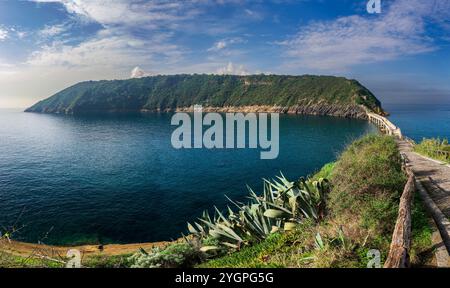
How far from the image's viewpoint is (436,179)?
1261 cm

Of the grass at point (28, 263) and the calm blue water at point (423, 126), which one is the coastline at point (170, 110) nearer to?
the grass at point (28, 263)

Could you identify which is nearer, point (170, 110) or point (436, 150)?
point (436, 150)

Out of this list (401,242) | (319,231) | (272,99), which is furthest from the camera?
(272,99)

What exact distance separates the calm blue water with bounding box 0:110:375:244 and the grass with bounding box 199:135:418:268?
11091mm

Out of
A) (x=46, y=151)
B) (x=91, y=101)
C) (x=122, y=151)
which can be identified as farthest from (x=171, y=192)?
(x=91, y=101)

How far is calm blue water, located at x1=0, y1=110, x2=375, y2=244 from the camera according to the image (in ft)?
62.8

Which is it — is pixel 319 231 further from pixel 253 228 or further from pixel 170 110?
pixel 170 110

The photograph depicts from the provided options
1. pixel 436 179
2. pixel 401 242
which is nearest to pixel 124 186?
pixel 436 179

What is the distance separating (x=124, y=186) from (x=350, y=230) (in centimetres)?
2404

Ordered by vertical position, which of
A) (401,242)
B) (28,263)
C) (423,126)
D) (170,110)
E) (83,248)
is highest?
(170,110)

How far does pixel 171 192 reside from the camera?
25.7 meters

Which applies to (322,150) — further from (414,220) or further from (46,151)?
(46,151)
